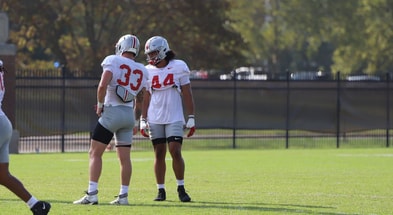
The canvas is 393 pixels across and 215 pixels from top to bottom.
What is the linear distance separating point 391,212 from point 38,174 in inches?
345

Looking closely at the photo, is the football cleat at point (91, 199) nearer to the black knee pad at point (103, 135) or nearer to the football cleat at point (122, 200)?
the football cleat at point (122, 200)

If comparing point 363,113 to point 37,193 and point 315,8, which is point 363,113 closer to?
point 37,193

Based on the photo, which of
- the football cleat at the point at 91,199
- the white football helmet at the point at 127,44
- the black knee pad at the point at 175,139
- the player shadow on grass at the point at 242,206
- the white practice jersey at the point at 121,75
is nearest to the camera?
the player shadow on grass at the point at 242,206

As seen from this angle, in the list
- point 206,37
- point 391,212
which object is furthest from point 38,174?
point 206,37

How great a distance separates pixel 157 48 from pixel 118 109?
1274 millimetres

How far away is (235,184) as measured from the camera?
1723cm

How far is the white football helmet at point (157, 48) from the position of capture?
14117 mm

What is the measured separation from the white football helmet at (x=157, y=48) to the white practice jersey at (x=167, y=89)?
0.18 metres

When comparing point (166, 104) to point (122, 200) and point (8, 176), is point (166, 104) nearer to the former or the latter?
point (122, 200)

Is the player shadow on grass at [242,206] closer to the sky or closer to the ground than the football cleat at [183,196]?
closer to the ground

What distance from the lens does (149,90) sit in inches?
570

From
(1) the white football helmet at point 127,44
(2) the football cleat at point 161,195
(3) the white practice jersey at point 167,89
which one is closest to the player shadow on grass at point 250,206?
(2) the football cleat at point 161,195

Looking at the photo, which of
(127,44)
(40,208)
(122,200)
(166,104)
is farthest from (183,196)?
(40,208)

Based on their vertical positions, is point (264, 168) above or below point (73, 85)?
below
